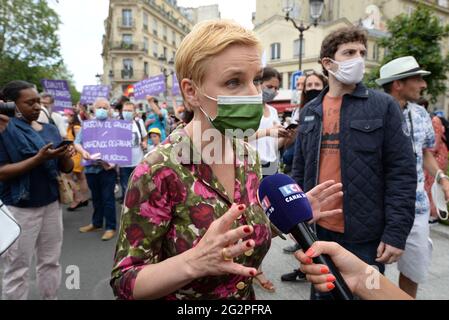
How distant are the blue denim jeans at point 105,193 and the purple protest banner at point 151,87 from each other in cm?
485

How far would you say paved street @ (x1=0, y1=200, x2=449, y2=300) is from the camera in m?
3.37

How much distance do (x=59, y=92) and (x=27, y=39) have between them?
51.8 feet

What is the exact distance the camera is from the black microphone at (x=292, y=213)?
1085mm

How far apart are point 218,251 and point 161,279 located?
0.27 m

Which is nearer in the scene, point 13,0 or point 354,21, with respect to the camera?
point 13,0

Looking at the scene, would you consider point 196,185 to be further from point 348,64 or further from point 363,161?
point 348,64

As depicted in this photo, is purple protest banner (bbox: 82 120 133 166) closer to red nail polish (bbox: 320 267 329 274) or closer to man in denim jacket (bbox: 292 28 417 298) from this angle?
man in denim jacket (bbox: 292 28 417 298)

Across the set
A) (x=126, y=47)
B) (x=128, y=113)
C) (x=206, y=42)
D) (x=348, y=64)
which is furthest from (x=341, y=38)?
(x=126, y=47)

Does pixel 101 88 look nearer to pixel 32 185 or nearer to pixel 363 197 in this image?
pixel 32 185

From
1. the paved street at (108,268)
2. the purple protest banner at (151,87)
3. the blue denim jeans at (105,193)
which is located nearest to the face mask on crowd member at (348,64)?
the paved street at (108,268)

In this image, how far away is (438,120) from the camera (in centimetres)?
550

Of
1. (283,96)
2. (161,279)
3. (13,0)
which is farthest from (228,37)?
(13,0)

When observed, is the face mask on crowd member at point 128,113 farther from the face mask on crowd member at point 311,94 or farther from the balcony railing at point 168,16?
the balcony railing at point 168,16

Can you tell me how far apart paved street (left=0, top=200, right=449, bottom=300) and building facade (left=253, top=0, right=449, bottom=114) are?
32328 millimetres
